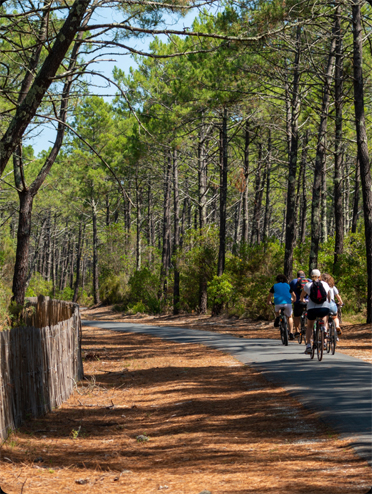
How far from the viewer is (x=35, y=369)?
7711mm

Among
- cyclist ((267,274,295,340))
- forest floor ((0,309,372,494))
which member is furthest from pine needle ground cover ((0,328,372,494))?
cyclist ((267,274,295,340))

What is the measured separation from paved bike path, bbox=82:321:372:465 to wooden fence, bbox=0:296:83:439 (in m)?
3.55

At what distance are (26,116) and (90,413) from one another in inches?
181

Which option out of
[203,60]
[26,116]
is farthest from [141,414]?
[203,60]

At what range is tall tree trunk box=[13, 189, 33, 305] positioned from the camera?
597 inches

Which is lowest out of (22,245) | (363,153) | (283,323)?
(283,323)

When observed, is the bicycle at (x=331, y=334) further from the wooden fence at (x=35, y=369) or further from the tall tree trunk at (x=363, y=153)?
the tall tree trunk at (x=363, y=153)

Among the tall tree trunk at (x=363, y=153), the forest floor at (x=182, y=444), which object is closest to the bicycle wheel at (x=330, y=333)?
the forest floor at (x=182, y=444)

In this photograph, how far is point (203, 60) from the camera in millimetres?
24297

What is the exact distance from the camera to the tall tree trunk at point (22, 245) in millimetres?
15172

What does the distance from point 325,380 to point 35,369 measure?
448 cm

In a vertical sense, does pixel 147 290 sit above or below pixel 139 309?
above

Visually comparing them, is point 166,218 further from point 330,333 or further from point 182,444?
point 182,444

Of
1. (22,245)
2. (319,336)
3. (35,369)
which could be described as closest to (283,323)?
(319,336)
